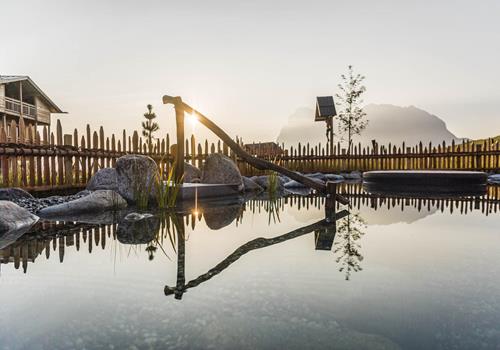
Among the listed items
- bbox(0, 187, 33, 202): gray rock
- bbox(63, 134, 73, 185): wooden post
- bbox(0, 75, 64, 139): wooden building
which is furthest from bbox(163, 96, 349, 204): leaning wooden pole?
bbox(0, 75, 64, 139): wooden building

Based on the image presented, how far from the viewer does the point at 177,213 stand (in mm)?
5008

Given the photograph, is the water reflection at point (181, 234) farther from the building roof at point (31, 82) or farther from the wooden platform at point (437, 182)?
the building roof at point (31, 82)

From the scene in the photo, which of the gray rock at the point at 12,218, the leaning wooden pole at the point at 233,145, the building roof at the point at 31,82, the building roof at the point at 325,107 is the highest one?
the building roof at the point at 31,82

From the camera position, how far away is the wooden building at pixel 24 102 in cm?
2584

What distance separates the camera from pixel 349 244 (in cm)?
301

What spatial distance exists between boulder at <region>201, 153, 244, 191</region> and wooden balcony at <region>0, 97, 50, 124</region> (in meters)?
23.6

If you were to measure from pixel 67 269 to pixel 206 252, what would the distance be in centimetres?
102

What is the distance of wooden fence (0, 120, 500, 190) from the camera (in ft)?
23.2

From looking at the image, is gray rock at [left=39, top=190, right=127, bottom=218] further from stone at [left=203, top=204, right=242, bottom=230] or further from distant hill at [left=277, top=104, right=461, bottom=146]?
distant hill at [left=277, top=104, right=461, bottom=146]

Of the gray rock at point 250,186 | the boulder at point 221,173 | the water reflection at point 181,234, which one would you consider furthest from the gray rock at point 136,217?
the gray rock at point 250,186

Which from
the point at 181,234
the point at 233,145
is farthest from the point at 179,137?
the point at 181,234

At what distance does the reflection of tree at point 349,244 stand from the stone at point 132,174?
3.59m

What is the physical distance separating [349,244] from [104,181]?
533cm

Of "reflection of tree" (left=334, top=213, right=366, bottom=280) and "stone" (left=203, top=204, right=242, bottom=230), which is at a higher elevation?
"reflection of tree" (left=334, top=213, right=366, bottom=280)
